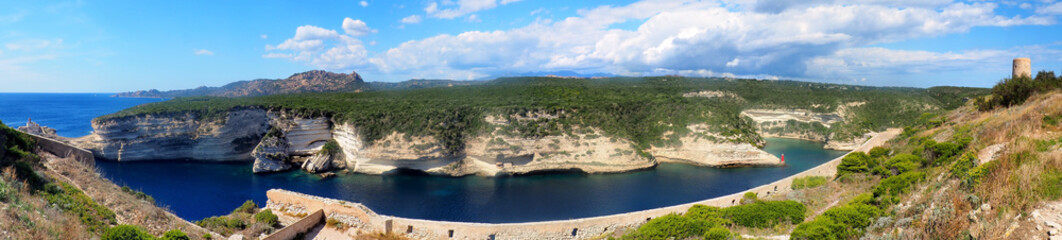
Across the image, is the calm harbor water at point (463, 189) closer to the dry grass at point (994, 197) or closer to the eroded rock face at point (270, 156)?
the eroded rock face at point (270, 156)

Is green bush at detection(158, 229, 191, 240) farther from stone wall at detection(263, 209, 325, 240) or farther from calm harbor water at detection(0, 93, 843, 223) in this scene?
calm harbor water at detection(0, 93, 843, 223)

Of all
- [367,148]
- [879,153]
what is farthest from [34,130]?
[879,153]

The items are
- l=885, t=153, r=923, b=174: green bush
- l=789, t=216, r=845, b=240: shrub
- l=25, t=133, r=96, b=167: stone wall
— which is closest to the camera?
l=789, t=216, r=845, b=240: shrub

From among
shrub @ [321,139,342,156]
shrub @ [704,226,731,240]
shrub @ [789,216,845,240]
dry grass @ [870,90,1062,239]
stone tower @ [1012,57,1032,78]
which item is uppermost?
stone tower @ [1012,57,1032,78]

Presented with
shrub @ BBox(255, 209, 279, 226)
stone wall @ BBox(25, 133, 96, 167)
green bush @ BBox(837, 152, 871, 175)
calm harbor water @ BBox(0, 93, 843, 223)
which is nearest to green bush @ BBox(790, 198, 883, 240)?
green bush @ BBox(837, 152, 871, 175)

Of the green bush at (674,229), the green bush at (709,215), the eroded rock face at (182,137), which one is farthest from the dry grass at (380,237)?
the eroded rock face at (182,137)

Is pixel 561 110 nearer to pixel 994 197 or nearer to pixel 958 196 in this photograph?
pixel 958 196

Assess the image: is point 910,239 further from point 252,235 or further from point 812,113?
point 812,113
